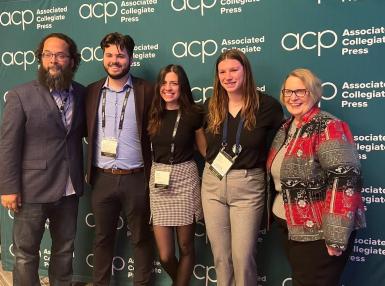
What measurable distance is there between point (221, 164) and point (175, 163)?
0.31 meters

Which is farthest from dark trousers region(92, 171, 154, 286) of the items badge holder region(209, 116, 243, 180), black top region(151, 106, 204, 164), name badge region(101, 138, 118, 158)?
badge holder region(209, 116, 243, 180)

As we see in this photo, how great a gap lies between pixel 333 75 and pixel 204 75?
84 centimetres

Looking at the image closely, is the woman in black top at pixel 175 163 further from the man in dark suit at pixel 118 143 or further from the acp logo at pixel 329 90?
the acp logo at pixel 329 90

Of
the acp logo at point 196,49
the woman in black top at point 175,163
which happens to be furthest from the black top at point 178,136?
the acp logo at point 196,49

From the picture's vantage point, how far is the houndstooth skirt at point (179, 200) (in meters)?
2.30

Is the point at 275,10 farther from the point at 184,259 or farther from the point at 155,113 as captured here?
the point at 184,259

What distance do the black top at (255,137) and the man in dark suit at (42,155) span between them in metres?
0.90

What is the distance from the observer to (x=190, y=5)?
8.74 ft

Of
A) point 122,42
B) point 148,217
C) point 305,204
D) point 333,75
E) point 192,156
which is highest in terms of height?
point 122,42

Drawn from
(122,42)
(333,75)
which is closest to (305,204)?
(333,75)

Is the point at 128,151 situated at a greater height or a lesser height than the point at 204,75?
lesser

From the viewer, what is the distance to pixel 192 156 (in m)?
2.37

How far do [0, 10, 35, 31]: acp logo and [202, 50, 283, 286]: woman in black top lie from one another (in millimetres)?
1800

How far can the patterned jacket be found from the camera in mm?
1666
